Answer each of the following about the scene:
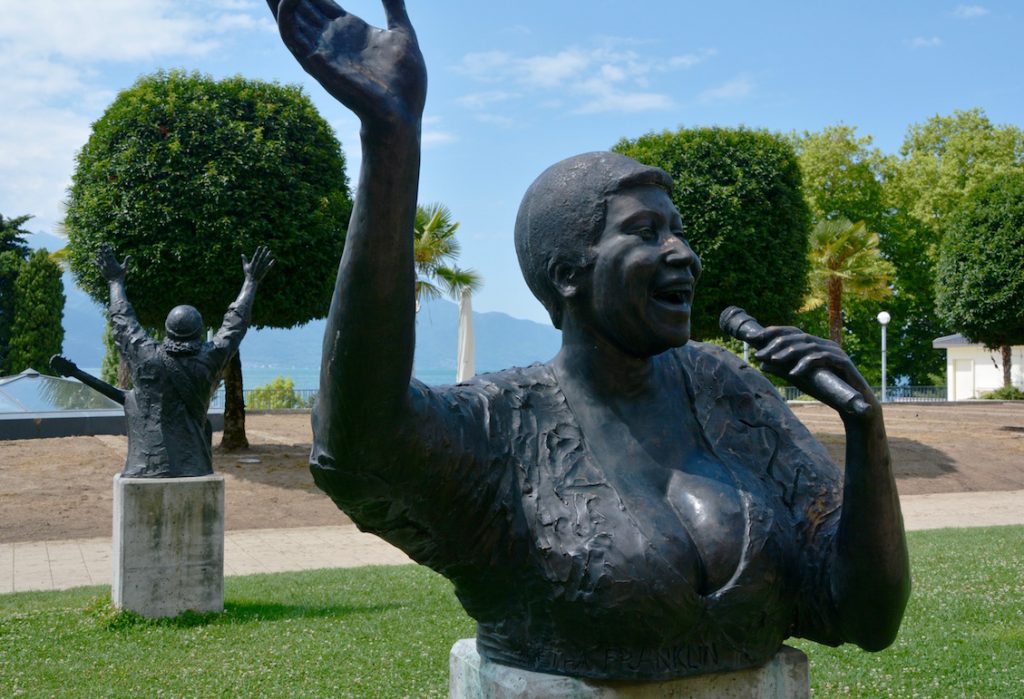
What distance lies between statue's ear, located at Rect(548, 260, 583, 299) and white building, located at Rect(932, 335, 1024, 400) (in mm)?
41408

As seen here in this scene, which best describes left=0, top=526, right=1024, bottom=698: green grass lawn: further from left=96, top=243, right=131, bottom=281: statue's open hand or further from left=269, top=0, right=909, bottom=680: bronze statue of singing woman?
left=269, top=0, right=909, bottom=680: bronze statue of singing woman

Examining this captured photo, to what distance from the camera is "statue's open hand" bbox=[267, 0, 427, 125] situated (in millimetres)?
1848

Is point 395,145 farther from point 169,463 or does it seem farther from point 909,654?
point 169,463

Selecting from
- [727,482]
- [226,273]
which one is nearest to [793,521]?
[727,482]

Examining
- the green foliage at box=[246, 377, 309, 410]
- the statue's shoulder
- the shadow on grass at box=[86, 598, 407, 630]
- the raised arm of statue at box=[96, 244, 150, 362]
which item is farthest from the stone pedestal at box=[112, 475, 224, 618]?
the green foliage at box=[246, 377, 309, 410]

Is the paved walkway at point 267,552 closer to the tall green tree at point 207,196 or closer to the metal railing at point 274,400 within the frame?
the tall green tree at point 207,196

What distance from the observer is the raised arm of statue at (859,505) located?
216 centimetres

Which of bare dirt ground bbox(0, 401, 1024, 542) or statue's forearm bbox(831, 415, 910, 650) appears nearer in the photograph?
statue's forearm bbox(831, 415, 910, 650)

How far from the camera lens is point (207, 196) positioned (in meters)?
15.7

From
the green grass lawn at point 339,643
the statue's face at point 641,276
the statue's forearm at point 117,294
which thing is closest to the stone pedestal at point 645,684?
the statue's face at point 641,276

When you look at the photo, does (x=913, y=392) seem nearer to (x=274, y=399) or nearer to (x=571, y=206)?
(x=274, y=399)

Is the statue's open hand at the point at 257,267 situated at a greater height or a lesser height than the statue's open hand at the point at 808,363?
greater

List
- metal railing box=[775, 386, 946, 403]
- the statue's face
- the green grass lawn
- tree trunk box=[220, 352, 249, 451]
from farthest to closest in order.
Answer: metal railing box=[775, 386, 946, 403], tree trunk box=[220, 352, 249, 451], the green grass lawn, the statue's face

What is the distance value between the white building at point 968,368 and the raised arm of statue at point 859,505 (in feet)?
135
